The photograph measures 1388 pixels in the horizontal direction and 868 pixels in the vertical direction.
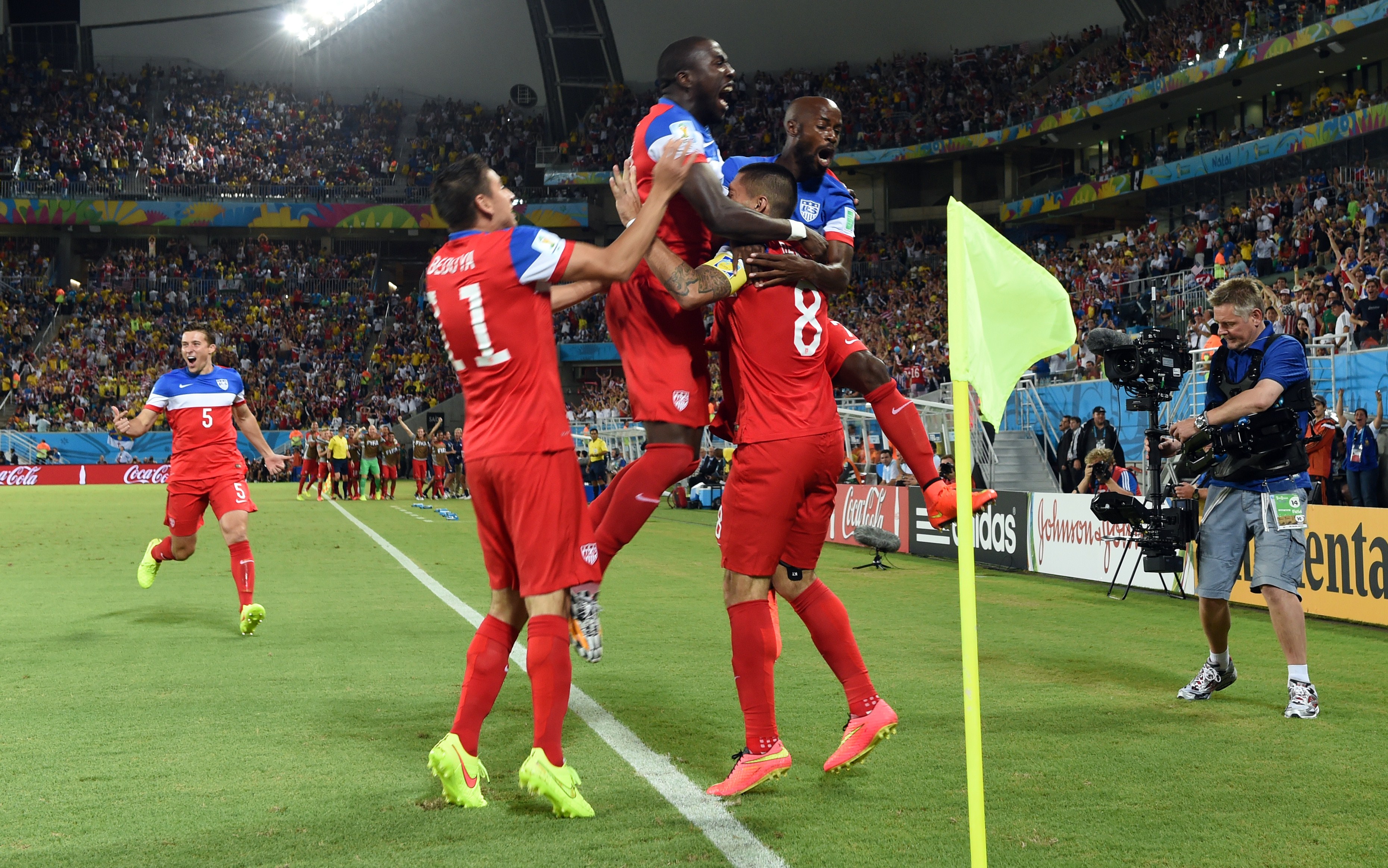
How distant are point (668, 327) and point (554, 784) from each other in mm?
1920

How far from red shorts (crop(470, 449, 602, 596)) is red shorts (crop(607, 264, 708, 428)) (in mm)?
645

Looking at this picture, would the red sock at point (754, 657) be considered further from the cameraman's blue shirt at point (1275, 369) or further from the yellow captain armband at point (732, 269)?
the cameraman's blue shirt at point (1275, 369)

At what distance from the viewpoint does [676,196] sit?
490cm

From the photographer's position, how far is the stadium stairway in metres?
24.4

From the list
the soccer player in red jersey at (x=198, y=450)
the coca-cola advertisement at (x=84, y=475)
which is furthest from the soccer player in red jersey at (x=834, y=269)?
the coca-cola advertisement at (x=84, y=475)

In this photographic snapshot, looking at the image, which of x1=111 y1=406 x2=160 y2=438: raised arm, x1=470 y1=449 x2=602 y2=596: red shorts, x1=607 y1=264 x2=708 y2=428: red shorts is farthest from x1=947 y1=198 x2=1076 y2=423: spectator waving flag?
x1=111 y1=406 x2=160 y2=438: raised arm

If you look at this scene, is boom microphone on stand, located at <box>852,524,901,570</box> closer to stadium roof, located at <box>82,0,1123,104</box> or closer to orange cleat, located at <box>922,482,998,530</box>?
orange cleat, located at <box>922,482,998,530</box>

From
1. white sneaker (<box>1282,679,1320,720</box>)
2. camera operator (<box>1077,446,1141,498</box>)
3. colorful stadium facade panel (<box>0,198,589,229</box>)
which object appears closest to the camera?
white sneaker (<box>1282,679,1320,720</box>)

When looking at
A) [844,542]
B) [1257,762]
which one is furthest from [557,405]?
[844,542]

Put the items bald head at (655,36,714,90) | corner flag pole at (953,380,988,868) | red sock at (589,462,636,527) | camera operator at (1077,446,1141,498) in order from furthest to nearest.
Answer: camera operator at (1077,446,1141,498), red sock at (589,462,636,527), bald head at (655,36,714,90), corner flag pole at (953,380,988,868)

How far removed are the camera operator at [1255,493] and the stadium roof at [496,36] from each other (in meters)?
47.8

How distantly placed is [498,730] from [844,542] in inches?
539

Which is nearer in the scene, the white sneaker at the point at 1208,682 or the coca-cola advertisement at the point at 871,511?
the white sneaker at the point at 1208,682

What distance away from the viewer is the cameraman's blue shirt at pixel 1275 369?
6406 mm
